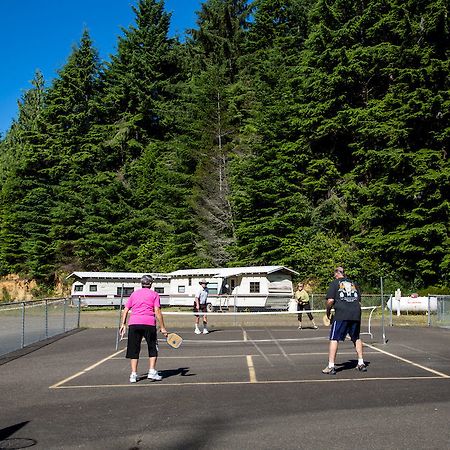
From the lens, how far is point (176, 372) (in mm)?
11484

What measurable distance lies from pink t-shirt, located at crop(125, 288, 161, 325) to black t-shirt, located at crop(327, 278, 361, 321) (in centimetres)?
327

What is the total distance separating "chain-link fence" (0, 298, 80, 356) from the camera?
1612 cm

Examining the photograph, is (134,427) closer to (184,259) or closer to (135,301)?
(135,301)

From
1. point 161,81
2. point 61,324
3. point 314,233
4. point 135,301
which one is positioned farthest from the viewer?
point 161,81

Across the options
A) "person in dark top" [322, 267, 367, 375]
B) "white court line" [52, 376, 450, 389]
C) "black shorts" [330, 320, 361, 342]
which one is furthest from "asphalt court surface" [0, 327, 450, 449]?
"black shorts" [330, 320, 361, 342]

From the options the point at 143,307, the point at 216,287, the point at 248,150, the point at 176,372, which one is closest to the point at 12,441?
the point at 143,307

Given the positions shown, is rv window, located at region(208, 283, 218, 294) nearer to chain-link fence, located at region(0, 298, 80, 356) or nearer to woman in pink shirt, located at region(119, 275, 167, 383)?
chain-link fence, located at region(0, 298, 80, 356)

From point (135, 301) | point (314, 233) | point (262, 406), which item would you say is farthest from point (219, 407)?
point (314, 233)

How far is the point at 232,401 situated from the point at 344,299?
347cm

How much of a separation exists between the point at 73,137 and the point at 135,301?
6237 cm

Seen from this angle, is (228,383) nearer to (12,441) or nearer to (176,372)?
(176,372)

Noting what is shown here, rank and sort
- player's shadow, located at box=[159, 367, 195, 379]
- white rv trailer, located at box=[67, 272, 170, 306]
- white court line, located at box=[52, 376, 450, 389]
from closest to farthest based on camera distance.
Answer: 1. white court line, located at box=[52, 376, 450, 389]
2. player's shadow, located at box=[159, 367, 195, 379]
3. white rv trailer, located at box=[67, 272, 170, 306]

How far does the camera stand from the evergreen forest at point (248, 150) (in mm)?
41000

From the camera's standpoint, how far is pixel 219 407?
7.93m
